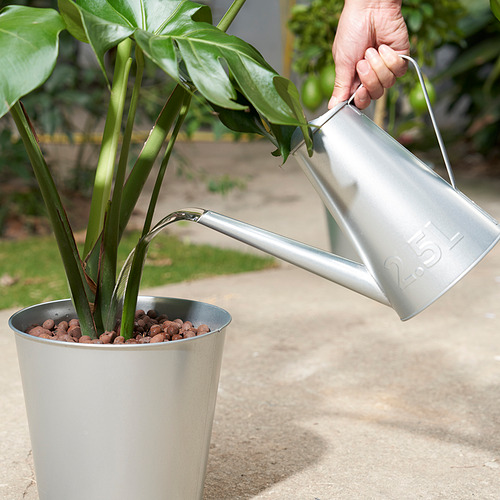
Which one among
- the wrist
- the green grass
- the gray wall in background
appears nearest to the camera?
the wrist

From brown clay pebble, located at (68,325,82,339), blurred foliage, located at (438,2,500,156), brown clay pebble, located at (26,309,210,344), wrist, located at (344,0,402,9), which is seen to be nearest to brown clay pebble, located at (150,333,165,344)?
brown clay pebble, located at (26,309,210,344)

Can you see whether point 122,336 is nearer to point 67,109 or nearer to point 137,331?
point 137,331

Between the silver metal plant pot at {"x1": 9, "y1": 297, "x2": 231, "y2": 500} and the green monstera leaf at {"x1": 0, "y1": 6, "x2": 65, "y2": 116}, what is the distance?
29cm

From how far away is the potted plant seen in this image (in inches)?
28.7

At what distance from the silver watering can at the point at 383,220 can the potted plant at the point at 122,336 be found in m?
0.07

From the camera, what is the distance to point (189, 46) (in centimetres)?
72

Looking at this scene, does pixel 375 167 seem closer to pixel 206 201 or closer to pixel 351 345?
pixel 351 345

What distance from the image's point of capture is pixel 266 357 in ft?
5.21

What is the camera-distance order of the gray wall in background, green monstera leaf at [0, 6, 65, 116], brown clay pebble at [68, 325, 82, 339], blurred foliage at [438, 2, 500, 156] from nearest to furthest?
green monstera leaf at [0, 6, 65, 116] → brown clay pebble at [68, 325, 82, 339] → blurred foliage at [438, 2, 500, 156] → the gray wall in background

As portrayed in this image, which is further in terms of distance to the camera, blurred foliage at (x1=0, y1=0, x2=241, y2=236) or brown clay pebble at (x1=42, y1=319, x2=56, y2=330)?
blurred foliage at (x1=0, y1=0, x2=241, y2=236)

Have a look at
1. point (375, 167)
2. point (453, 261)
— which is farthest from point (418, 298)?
point (375, 167)

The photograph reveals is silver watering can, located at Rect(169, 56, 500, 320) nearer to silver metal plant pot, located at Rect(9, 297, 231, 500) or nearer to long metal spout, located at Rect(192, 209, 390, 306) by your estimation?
long metal spout, located at Rect(192, 209, 390, 306)

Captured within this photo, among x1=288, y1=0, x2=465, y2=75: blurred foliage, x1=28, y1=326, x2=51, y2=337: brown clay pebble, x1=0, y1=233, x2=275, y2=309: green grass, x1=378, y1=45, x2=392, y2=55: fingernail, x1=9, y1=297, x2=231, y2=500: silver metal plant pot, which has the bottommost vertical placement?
x1=0, y1=233, x2=275, y2=309: green grass

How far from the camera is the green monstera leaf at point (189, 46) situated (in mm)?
668
